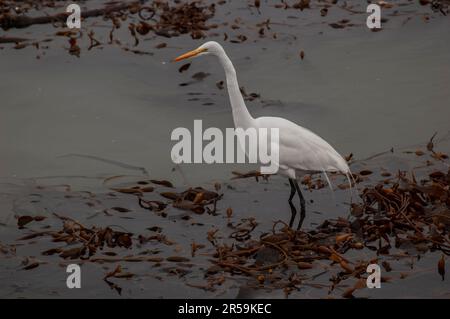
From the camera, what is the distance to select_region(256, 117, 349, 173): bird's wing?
9539 millimetres

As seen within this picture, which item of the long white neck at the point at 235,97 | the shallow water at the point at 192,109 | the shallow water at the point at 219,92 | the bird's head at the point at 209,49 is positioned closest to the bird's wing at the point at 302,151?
the long white neck at the point at 235,97

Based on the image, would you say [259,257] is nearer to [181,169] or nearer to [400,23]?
[181,169]

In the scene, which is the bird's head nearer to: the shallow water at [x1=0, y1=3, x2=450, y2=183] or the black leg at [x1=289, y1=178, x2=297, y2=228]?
the black leg at [x1=289, y1=178, x2=297, y2=228]

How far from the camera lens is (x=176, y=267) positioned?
848 cm

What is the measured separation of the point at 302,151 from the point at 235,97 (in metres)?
0.88

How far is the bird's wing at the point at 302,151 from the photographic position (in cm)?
954

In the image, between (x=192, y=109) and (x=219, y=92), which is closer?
(x=192, y=109)

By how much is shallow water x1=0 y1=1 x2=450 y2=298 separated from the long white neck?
0.94m

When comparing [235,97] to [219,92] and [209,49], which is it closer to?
[209,49]

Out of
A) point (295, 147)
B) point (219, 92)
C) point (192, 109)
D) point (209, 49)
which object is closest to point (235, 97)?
point (209, 49)

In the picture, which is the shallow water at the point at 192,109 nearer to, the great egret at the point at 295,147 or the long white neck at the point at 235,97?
the great egret at the point at 295,147

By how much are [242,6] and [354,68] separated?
2970mm

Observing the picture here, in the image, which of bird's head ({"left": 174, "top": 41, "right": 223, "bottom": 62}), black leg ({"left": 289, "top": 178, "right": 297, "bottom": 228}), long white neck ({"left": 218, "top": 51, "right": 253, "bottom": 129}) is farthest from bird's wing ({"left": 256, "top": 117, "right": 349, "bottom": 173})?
bird's head ({"left": 174, "top": 41, "right": 223, "bottom": 62})

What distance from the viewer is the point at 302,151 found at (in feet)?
31.3
